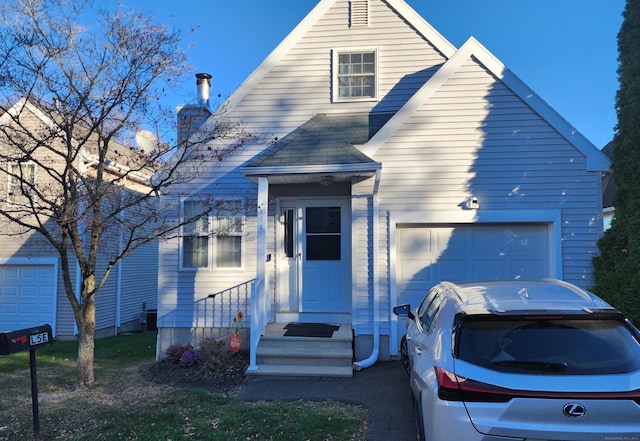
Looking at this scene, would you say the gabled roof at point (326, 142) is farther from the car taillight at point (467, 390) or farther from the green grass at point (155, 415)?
the car taillight at point (467, 390)

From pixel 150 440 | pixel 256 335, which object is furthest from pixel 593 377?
pixel 256 335

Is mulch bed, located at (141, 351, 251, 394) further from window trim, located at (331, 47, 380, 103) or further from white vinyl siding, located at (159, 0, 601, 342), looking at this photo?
window trim, located at (331, 47, 380, 103)

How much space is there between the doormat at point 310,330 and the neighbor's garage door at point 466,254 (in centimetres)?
140

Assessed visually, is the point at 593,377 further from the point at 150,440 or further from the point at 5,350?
the point at 5,350

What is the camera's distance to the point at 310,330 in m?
7.38

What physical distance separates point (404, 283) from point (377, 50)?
460 centimetres

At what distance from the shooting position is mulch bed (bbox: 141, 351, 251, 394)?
6.24 metres

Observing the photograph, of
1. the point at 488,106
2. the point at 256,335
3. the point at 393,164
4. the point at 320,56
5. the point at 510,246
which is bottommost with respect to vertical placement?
the point at 256,335

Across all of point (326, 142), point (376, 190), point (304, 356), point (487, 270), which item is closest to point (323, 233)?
point (376, 190)

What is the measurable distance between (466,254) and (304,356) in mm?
3336

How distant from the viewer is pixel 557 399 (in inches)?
103

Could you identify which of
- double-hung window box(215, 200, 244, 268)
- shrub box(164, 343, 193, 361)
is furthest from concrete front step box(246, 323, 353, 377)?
double-hung window box(215, 200, 244, 268)

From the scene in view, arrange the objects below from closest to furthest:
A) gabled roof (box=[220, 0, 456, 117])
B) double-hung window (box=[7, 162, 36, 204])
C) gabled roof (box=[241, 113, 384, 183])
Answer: double-hung window (box=[7, 162, 36, 204]) → gabled roof (box=[241, 113, 384, 183]) → gabled roof (box=[220, 0, 456, 117])

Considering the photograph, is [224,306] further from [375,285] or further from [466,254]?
[466,254]
